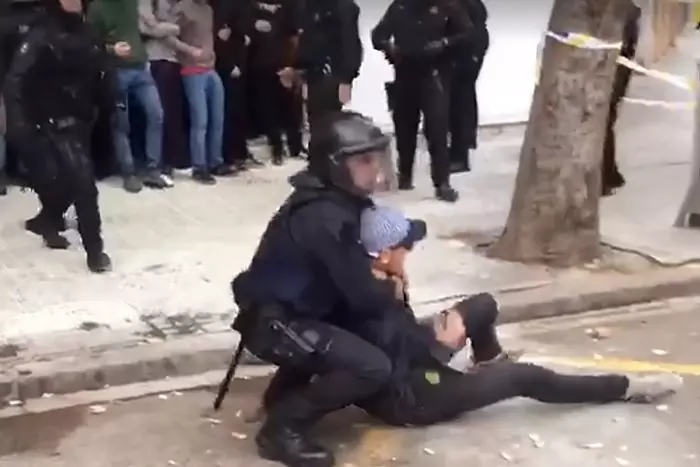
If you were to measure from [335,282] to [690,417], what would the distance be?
66.4 inches

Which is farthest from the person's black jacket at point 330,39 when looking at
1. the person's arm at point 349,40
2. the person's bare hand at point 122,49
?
the person's bare hand at point 122,49

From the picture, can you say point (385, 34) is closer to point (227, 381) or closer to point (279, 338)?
point (227, 381)

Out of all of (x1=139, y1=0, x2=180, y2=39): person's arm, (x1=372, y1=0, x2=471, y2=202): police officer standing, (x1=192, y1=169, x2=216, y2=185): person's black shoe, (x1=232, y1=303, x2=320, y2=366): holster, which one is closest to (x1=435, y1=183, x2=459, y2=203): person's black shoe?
(x1=372, y1=0, x2=471, y2=202): police officer standing

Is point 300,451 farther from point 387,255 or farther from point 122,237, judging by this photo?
point 122,237

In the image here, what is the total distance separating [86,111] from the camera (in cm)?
683

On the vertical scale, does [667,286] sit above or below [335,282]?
below

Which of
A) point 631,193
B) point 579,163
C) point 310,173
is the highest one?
point 310,173

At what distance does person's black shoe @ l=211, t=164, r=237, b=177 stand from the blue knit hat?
16.6ft

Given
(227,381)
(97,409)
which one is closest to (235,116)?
(97,409)

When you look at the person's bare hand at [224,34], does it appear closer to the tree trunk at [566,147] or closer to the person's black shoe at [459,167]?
the person's black shoe at [459,167]

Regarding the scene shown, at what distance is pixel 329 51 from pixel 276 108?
2.95ft

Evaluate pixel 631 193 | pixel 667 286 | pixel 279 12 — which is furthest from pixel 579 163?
pixel 279 12

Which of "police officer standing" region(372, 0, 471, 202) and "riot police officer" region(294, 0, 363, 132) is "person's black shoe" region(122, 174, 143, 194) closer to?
"riot police officer" region(294, 0, 363, 132)

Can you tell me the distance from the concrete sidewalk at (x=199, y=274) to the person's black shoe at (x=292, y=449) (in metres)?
1.18
